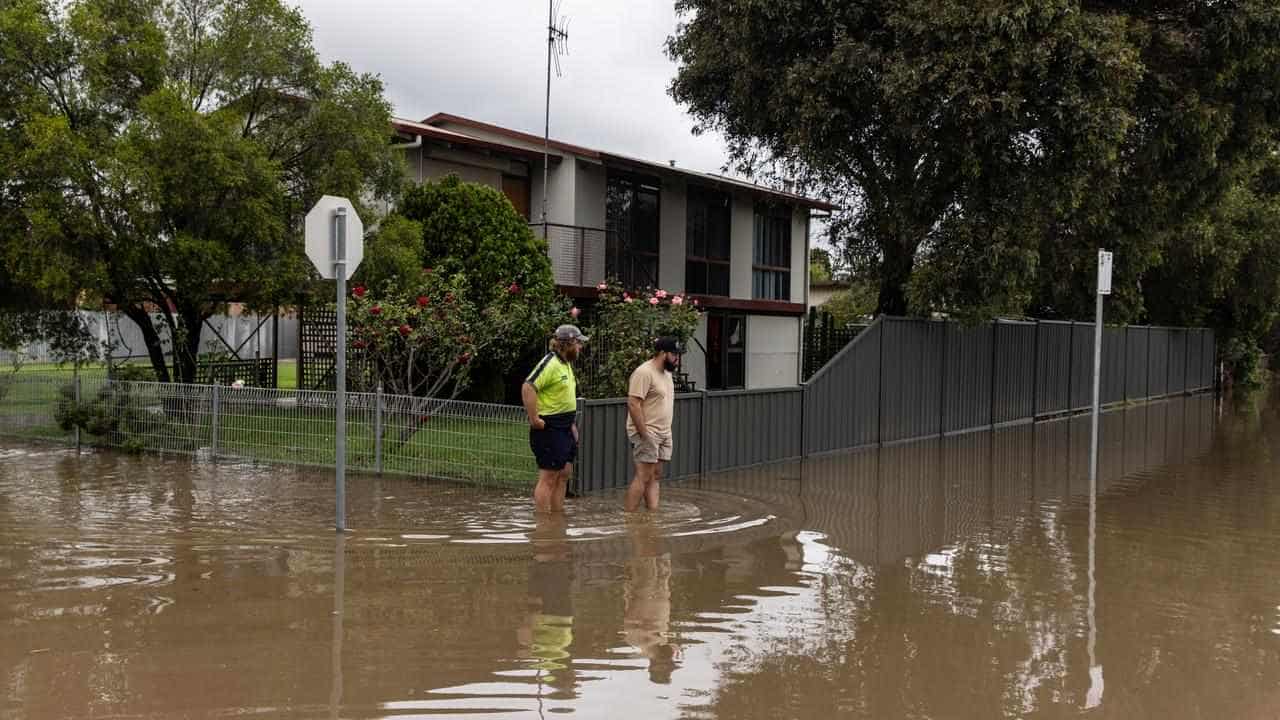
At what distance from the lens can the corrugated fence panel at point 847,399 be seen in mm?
15141

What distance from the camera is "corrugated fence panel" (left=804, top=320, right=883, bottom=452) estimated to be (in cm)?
1514

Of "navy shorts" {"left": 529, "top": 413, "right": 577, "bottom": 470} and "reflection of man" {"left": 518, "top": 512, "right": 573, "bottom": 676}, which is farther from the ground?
"navy shorts" {"left": 529, "top": 413, "right": 577, "bottom": 470}

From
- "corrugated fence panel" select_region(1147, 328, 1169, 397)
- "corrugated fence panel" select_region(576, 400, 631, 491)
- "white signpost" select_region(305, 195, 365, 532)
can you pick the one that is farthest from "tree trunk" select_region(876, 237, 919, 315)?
"white signpost" select_region(305, 195, 365, 532)

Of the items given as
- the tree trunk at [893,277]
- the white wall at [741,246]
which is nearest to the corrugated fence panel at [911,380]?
the tree trunk at [893,277]

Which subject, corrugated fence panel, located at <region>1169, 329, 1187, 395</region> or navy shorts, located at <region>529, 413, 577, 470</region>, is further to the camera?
corrugated fence panel, located at <region>1169, 329, 1187, 395</region>

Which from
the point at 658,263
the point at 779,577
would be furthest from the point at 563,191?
the point at 779,577

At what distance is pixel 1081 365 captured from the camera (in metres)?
23.9

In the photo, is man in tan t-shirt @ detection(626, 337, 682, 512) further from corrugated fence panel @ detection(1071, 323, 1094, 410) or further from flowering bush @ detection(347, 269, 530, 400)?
corrugated fence panel @ detection(1071, 323, 1094, 410)

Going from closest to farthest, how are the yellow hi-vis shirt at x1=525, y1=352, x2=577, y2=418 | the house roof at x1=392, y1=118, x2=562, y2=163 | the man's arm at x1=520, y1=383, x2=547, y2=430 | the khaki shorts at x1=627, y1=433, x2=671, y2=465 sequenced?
1. the man's arm at x1=520, y1=383, x2=547, y2=430
2. the yellow hi-vis shirt at x1=525, y1=352, x2=577, y2=418
3. the khaki shorts at x1=627, y1=433, x2=671, y2=465
4. the house roof at x1=392, y1=118, x2=562, y2=163

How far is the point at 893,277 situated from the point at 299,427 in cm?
1194

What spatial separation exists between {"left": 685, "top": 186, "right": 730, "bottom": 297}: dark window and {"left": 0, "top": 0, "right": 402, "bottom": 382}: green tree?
10.2 metres

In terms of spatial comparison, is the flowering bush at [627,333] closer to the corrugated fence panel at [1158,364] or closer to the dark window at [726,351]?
the dark window at [726,351]

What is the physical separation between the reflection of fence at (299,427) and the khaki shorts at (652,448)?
1.53 metres

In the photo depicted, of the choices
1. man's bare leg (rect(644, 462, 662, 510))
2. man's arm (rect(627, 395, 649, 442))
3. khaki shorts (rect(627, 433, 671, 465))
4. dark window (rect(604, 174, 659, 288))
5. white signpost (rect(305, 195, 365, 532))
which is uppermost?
dark window (rect(604, 174, 659, 288))
